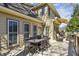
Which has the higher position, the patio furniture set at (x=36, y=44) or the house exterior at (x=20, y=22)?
the house exterior at (x=20, y=22)

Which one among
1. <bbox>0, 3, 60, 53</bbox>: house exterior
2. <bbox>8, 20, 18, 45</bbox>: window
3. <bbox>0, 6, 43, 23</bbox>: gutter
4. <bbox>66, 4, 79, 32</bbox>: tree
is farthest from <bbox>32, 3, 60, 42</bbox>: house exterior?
<bbox>8, 20, 18, 45</bbox>: window

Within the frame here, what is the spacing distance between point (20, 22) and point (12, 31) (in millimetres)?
217

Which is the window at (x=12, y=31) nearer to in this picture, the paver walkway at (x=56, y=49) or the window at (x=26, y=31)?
the window at (x=26, y=31)

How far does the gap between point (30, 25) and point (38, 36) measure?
0.26 meters

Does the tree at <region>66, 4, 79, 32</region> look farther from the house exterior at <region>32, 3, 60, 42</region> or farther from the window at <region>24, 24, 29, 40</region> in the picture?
the window at <region>24, 24, 29, 40</region>

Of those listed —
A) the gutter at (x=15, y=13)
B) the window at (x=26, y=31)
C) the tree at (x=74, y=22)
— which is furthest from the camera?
the window at (x=26, y=31)

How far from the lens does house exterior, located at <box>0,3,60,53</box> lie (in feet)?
8.74

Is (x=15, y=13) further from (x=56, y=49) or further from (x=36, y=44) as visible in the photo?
(x=56, y=49)

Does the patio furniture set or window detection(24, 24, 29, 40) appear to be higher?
window detection(24, 24, 29, 40)

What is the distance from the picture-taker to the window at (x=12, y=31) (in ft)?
8.93

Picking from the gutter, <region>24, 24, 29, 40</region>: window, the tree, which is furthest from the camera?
<region>24, 24, 29, 40</region>: window

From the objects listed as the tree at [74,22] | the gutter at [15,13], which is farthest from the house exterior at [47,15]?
the tree at [74,22]

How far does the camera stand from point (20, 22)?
2.78 meters

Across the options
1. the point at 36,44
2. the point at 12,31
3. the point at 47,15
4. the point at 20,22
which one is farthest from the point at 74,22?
the point at 12,31
